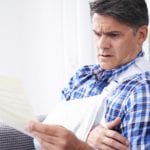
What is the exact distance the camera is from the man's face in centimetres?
101

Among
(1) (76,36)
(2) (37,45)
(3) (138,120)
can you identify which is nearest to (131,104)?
(3) (138,120)

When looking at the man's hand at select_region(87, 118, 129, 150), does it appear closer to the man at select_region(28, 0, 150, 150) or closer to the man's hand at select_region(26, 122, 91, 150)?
the man at select_region(28, 0, 150, 150)

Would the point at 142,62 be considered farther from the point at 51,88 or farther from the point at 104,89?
the point at 51,88

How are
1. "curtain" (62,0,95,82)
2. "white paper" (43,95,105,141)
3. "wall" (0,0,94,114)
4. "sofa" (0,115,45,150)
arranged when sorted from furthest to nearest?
"wall" (0,0,94,114)
"curtain" (62,0,95,82)
"sofa" (0,115,45,150)
"white paper" (43,95,105,141)

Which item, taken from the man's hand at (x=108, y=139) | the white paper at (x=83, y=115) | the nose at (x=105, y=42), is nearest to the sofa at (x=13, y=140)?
the white paper at (x=83, y=115)

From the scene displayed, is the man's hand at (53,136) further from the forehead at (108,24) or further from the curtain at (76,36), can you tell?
the curtain at (76,36)

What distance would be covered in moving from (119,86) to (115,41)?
0.13 m

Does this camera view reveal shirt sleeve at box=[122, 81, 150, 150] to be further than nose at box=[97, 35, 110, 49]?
No

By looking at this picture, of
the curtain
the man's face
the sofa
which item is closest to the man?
the man's face

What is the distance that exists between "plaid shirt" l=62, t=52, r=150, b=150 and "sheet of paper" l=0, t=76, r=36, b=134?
0.75ft

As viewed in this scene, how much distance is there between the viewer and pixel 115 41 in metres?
1.03

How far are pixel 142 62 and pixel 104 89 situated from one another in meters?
0.13

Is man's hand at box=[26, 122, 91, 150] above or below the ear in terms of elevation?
below

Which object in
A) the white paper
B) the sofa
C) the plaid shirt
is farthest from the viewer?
the sofa
